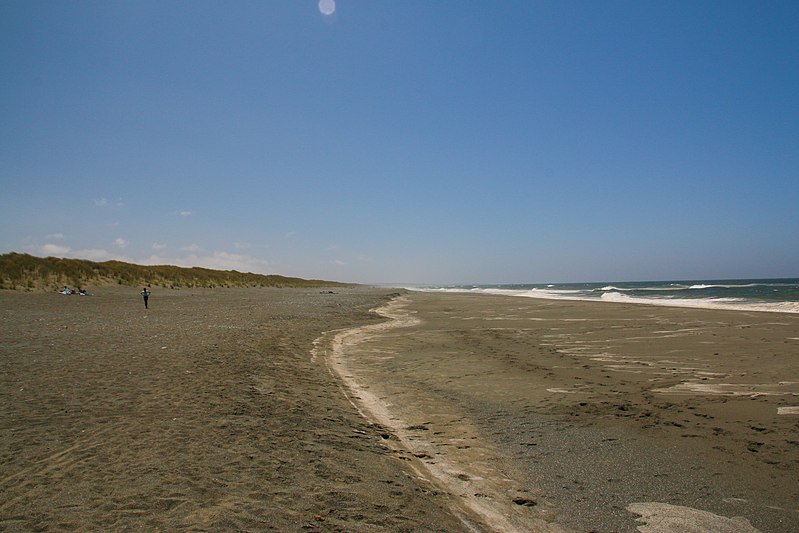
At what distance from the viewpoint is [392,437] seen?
6.23 meters

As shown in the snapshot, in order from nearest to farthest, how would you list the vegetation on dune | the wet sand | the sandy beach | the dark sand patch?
1. the dark sand patch
2. the sandy beach
3. the wet sand
4. the vegetation on dune

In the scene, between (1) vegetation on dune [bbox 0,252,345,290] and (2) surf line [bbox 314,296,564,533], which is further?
(1) vegetation on dune [bbox 0,252,345,290]

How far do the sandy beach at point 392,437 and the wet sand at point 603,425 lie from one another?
0.03m

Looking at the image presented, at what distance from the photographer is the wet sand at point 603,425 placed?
14.1 ft

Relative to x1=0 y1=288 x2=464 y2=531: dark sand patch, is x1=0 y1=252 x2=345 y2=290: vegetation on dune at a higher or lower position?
higher

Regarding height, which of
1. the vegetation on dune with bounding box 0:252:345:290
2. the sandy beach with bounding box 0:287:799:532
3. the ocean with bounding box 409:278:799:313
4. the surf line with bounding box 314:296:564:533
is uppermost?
the vegetation on dune with bounding box 0:252:345:290

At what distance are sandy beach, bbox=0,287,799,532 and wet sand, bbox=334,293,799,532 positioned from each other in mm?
32

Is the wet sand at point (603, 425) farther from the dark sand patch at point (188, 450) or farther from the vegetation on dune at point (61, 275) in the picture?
the vegetation on dune at point (61, 275)

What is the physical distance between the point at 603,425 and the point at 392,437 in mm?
3193

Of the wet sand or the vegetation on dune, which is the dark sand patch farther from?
the vegetation on dune

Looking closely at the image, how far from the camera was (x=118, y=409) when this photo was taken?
6.38m

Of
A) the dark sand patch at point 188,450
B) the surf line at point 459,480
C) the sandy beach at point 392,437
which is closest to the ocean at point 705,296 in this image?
the sandy beach at point 392,437

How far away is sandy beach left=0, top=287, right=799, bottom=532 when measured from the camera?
13.0ft

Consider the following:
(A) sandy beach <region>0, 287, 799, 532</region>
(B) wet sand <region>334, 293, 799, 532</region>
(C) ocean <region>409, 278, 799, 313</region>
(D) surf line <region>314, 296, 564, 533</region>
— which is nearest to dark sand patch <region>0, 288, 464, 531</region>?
(A) sandy beach <region>0, 287, 799, 532</region>
